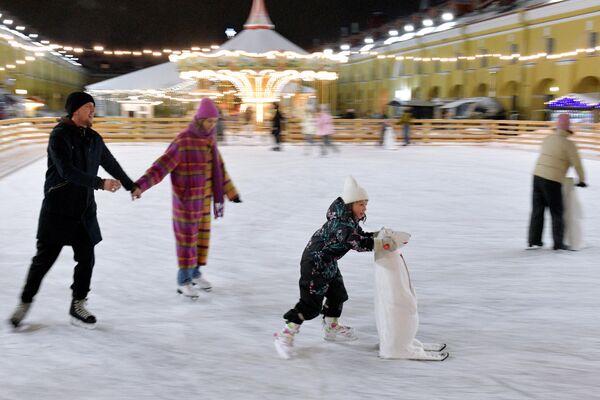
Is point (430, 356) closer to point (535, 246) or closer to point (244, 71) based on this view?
point (535, 246)

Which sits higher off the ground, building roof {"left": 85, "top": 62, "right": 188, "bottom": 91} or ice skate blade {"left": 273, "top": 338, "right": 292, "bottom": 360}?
building roof {"left": 85, "top": 62, "right": 188, "bottom": 91}

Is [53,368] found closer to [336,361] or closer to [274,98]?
[336,361]

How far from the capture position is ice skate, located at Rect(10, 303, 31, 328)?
392cm

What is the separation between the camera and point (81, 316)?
13.1ft

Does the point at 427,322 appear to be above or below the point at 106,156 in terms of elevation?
below

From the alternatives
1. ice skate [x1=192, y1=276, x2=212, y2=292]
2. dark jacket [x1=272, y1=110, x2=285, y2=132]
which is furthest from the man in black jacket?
dark jacket [x1=272, y1=110, x2=285, y2=132]

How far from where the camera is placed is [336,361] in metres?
3.47

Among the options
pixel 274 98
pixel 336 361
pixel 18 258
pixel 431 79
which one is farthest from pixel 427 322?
pixel 431 79

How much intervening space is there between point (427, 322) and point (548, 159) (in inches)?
103

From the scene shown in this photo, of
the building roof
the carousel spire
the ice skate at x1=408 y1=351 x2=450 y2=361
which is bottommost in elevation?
the ice skate at x1=408 y1=351 x2=450 y2=361

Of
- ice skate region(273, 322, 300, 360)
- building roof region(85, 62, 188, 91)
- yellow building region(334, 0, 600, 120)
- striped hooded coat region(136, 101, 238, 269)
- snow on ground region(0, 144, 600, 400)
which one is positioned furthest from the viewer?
yellow building region(334, 0, 600, 120)

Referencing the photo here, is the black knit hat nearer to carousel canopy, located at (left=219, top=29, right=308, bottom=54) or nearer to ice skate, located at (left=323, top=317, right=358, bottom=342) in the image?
ice skate, located at (left=323, top=317, right=358, bottom=342)

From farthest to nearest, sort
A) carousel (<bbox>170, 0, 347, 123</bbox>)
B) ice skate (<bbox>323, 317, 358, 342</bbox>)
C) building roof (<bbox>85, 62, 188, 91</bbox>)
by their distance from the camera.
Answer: building roof (<bbox>85, 62, 188, 91</bbox>), carousel (<bbox>170, 0, 347, 123</bbox>), ice skate (<bbox>323, 317, 358, 342</bbox>)

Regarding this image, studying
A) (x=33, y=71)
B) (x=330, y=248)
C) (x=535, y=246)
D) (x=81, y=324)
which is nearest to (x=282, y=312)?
(x=330, y=248)
